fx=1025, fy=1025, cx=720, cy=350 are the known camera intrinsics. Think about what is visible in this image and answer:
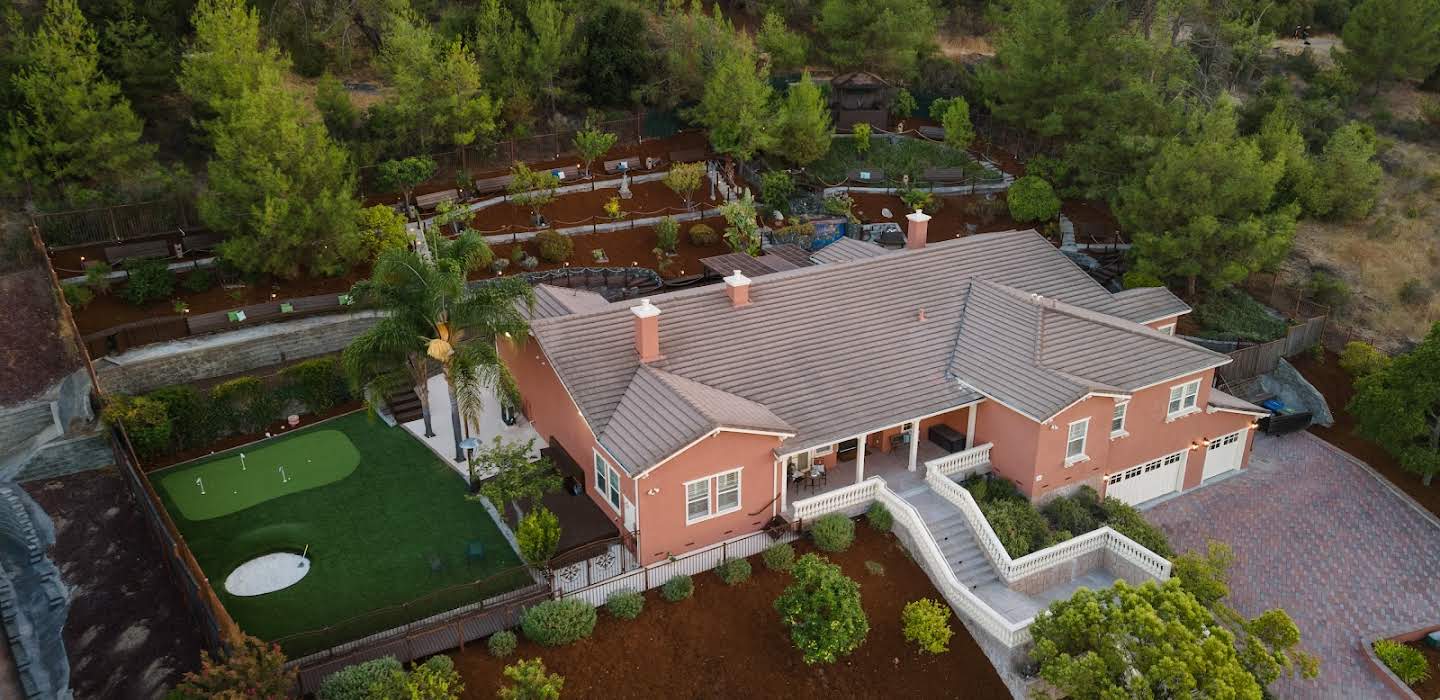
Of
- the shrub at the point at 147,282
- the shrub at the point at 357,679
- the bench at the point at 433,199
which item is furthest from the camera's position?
the bench at the point at 433,199

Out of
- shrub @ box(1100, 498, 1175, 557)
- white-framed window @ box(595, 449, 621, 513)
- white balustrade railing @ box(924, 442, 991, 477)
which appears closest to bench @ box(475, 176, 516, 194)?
white-framed window @ box(595, 449, 621, 513)

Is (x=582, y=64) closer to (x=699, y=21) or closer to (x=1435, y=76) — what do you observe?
(x=699, y=21)

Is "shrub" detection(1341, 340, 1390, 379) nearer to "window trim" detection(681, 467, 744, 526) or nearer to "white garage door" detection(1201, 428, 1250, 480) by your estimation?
"white garage door" detection(1201, 428, 1250, 480)

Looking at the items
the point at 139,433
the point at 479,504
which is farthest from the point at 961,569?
the point at 139,433

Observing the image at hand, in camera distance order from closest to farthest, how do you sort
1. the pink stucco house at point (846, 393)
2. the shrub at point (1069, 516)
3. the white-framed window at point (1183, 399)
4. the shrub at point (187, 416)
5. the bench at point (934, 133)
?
the pink stucco house at point (846, 393)
the shrub at point (1069, 516)
the white-framed window at point (1183, 399)
the shrub at point (187, 416)
the bench at point (934, 133)

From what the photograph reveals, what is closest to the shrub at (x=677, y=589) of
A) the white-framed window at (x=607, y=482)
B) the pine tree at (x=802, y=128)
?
the white-framed window at (x=607, y=482)

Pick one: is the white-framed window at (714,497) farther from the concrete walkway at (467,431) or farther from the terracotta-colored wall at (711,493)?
the concrete walkway at (467,431)
